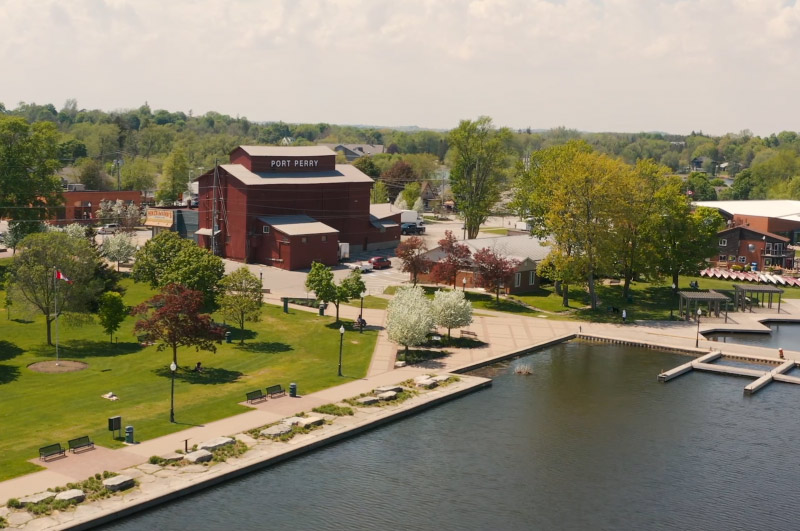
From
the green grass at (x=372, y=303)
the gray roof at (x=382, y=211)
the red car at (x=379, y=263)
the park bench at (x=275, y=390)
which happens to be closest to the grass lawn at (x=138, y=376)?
the park bench at (x=275, y=390)

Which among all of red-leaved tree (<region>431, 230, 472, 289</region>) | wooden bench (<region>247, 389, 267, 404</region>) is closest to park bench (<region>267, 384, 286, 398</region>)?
wooden bench (<region>247, 389, 267, 404</region>)

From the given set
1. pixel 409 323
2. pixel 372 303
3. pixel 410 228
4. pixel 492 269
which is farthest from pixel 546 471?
pixel 410 228

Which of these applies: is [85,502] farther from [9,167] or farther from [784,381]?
[9,167]

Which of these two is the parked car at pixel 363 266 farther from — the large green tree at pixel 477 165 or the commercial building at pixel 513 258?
the large green tree at pixel 477 165

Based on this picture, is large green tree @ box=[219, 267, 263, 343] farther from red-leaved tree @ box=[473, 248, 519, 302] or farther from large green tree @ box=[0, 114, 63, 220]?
large green tree @ box=[0, 114, 63, 220]

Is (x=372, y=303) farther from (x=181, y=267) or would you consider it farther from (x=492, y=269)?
(x=181, y=267)

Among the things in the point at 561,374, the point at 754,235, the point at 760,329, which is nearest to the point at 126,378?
the point at 561,374

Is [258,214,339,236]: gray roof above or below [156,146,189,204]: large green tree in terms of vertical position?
below
